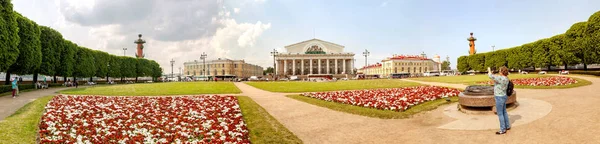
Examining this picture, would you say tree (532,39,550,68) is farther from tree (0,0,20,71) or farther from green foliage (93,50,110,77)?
green foliage (93,50,110,77)

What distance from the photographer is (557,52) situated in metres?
56.1

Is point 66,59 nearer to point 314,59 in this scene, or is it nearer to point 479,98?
point 479,98

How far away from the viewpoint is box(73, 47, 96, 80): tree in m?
56.4

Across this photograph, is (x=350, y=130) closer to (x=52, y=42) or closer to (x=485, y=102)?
(x=485, y=102)

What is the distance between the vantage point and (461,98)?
13641mm

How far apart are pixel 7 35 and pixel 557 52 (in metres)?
78.6

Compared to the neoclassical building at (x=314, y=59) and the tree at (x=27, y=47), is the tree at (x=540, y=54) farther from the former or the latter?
the neoclassical building at (x=314, y=59)

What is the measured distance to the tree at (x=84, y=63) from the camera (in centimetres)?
5641

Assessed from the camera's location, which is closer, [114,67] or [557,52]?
[557,52]

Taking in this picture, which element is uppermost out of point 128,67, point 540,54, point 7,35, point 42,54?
point 7,35

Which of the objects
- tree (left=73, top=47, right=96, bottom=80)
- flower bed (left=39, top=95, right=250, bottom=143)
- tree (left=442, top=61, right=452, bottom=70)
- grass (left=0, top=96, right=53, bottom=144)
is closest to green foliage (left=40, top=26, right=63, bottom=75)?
tree (left=73, top=47, right=96, bottom=80)

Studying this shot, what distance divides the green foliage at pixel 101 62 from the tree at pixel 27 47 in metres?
27.7

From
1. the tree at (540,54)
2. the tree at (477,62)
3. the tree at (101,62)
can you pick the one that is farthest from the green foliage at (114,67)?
the tree at (477,62)

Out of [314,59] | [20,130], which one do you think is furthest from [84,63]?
[314,59]
